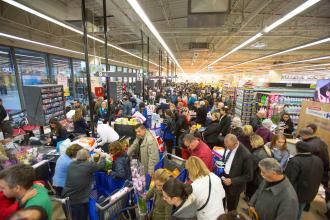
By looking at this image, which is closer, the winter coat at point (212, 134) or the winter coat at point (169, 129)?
the winter coat at point (212, 134)

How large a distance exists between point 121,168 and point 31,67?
33.7 feet

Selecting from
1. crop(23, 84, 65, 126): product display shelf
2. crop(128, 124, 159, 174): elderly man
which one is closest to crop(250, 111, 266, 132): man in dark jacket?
crop(128, 124, 159, 174): elderly man

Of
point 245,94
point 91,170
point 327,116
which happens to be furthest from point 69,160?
point 245,94

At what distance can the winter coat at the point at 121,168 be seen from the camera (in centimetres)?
314

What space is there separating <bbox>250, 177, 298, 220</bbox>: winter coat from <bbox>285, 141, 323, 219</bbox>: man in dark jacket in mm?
856

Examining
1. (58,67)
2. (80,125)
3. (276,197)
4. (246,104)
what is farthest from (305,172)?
(58,67)

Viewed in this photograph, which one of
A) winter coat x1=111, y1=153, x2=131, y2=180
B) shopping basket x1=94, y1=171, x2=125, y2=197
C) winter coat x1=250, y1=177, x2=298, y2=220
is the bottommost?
shopping basket x1=94, y1=171, x2=125, y2=197

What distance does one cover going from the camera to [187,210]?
1.98 meters

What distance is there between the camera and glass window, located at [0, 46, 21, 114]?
8.50 m

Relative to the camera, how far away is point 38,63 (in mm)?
10922

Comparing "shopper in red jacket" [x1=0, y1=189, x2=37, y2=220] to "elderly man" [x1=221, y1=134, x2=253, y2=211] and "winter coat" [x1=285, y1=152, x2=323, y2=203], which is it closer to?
"elderly man" [x1=221, y1=134, x2=253, y2=211]

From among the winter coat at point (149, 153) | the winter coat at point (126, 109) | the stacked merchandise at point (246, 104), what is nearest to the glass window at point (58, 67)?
the winter coat at point (126, 109)

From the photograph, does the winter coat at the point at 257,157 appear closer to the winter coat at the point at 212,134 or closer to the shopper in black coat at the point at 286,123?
the winter coat at the point at 212,134

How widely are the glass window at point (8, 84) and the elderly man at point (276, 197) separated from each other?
10799 millimetres
